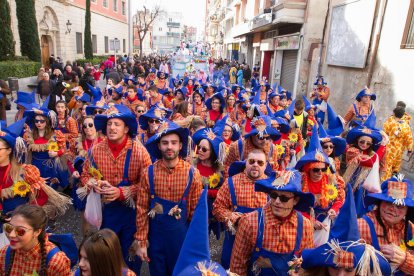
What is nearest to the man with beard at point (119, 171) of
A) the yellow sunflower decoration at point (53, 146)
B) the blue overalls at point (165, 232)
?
the blue overalls at point (165, 232)

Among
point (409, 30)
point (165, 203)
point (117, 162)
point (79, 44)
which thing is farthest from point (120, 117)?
point (79, 44)

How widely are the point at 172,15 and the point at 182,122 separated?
133437 millimetres

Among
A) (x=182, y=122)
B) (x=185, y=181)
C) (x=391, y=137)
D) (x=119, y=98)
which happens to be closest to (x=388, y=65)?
(x=391, y=137)

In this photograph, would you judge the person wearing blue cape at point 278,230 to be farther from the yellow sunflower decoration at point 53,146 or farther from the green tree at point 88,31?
the green tree at point 88,31

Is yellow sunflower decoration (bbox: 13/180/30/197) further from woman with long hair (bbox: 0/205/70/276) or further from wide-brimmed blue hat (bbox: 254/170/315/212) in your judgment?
wide-brimmed blue hat (bbox: 254/170/315/212)

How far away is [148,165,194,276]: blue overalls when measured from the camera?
3.46 m

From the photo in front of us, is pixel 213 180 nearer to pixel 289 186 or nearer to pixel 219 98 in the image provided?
pixel 289 186

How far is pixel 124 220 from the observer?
380 centimetres

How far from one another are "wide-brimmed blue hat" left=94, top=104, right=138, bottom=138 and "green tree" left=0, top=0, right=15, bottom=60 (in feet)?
55.4

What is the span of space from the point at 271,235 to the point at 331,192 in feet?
4.60

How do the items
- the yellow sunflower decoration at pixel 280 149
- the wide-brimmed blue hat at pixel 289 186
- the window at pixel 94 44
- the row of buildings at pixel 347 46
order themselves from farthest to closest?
1. the window at pixel 94 44
2. the row of buildings at pixel 347 46
3. the yellow sunflower decoration at pixel 280 149
4. the wide-brimmed blue hat at pixel 289 186

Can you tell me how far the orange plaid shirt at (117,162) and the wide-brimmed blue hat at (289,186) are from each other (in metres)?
1.55

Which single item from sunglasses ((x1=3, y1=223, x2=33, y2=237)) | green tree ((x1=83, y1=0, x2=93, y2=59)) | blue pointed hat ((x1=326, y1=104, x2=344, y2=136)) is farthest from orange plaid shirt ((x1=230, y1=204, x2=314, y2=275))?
green tree ((x1=83, y1=0, x2=93, y2=59))

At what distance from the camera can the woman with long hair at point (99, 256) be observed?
2.18 metres
